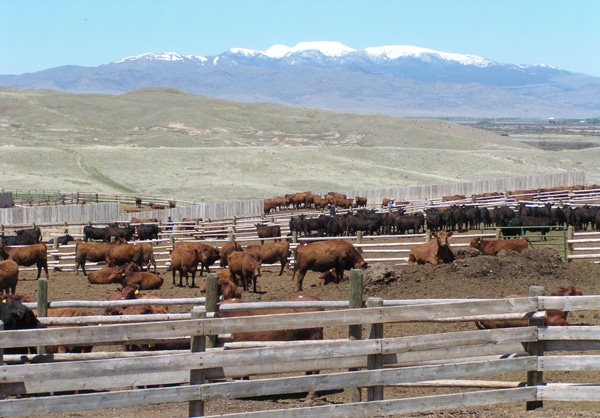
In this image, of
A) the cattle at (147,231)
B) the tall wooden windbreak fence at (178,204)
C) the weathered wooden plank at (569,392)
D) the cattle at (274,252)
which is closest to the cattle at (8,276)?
the cattle at (274,252)

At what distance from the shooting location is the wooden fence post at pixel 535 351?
8.45 m

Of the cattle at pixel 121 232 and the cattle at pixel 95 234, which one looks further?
the cattle at pixel 95 234

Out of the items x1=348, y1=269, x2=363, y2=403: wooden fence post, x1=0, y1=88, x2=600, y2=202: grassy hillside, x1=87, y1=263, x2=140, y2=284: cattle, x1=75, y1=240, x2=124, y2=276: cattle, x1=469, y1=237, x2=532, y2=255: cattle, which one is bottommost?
x1=87, y1=263, x2=140, y2=284: cattle

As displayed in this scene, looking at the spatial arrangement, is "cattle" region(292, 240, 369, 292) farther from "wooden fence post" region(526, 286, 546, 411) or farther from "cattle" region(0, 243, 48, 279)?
"wooden fence post" region(526, 286, 546, 411)

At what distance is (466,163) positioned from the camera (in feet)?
291

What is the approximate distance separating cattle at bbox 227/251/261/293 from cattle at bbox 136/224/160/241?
14.0 metres

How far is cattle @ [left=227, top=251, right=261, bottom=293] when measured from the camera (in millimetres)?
21094

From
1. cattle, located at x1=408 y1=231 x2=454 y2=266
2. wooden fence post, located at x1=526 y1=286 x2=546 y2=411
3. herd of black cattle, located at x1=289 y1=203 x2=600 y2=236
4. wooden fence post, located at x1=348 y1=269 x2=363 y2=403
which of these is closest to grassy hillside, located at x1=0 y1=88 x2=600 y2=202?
herd of black cattle, located at x1=289 y1=203 x2=600 y2=236

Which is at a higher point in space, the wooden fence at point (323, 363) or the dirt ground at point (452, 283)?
the wooden fence at point (323, 363)

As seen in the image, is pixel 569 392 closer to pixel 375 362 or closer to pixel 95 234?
pixel 375 362

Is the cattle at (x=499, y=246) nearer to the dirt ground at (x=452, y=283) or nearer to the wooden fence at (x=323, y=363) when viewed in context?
the dirt ground at (x=452, y=283)

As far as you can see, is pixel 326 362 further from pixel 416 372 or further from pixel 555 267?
pixel 555 267

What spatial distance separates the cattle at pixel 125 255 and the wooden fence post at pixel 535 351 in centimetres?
→ 1831

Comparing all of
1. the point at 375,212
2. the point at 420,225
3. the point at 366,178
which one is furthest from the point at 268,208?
the point at 366,178
